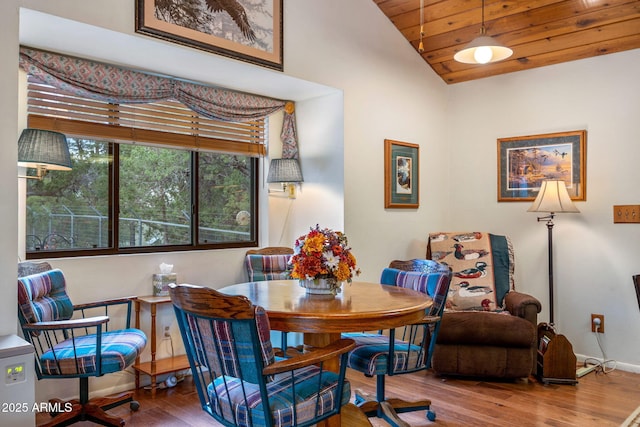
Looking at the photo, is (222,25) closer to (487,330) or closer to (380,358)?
(380,358)

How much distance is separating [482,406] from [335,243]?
4.92 feet

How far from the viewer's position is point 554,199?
3846 millimetres

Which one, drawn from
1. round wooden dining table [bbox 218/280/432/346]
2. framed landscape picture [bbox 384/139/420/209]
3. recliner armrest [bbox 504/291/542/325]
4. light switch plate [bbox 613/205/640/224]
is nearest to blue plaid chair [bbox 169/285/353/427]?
round wooden dining table [bbox 218/280/432/346]

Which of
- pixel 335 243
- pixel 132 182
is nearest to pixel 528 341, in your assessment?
pixel 335 243

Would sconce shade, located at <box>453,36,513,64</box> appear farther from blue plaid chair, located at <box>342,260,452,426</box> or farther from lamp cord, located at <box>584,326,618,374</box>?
lamp cord, located at <box>584,326,618,374</box>

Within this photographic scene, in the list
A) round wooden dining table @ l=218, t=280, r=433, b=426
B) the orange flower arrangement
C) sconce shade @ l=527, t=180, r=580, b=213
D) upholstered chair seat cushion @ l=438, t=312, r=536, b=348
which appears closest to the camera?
round wooden dining table @ l=218, t=280, r=433, b=426

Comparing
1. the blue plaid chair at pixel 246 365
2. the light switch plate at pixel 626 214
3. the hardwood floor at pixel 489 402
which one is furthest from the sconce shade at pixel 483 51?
the hardwood floor at pixel 489 402

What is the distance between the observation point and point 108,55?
3051 millimetres

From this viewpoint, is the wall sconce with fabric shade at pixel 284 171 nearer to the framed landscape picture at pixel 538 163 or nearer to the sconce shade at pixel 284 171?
→ the sconce shade at pixel 284 171

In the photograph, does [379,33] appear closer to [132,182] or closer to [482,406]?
[132,182]

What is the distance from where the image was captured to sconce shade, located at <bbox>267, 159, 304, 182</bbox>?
3.92 metres

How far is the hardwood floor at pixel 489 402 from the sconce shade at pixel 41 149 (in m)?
1.42

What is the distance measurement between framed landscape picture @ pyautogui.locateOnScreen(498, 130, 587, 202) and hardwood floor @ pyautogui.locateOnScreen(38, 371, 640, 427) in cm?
148

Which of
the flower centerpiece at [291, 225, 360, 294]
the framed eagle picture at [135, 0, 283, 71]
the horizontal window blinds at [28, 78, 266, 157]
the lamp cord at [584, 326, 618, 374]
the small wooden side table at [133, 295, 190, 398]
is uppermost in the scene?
the framed eagle picture at [135, 0, 283, 71]
